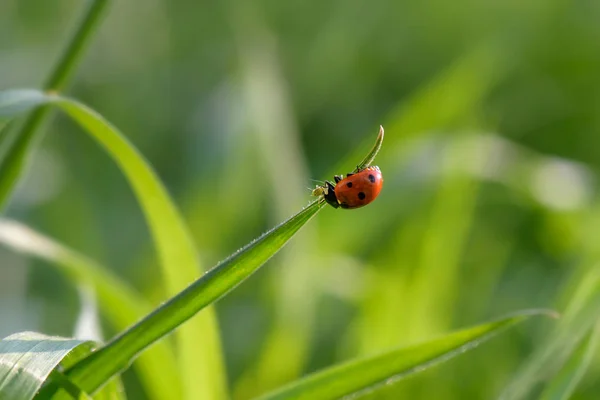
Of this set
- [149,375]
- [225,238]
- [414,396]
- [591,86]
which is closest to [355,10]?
[591,86]

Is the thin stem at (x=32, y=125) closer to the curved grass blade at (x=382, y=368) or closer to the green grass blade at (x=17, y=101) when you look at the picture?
the green grass blade at (x=17, y=101)

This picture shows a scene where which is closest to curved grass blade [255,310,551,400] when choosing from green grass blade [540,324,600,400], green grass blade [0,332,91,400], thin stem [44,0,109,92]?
green grass blade [540,324,600,400]

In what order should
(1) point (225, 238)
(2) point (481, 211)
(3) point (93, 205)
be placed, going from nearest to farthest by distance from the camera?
(1) point (225, 238) → (2) point (481, 211) → (3) point (93, 205)

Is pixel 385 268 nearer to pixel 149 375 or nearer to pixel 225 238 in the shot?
pixel 225 238

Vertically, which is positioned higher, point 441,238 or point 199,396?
point 441,238

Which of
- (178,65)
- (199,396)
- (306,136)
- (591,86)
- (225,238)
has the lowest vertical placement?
(199,396)

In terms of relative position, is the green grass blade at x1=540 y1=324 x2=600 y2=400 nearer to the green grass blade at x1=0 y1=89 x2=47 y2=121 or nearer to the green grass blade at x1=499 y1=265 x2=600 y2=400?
the green grass blade at x1=499 y1=265 x2=600 y2=400

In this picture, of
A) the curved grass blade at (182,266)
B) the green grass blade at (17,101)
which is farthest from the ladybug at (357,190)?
the green grass blade at (17,101)

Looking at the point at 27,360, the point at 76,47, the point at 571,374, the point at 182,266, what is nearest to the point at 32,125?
the point at 76,47
